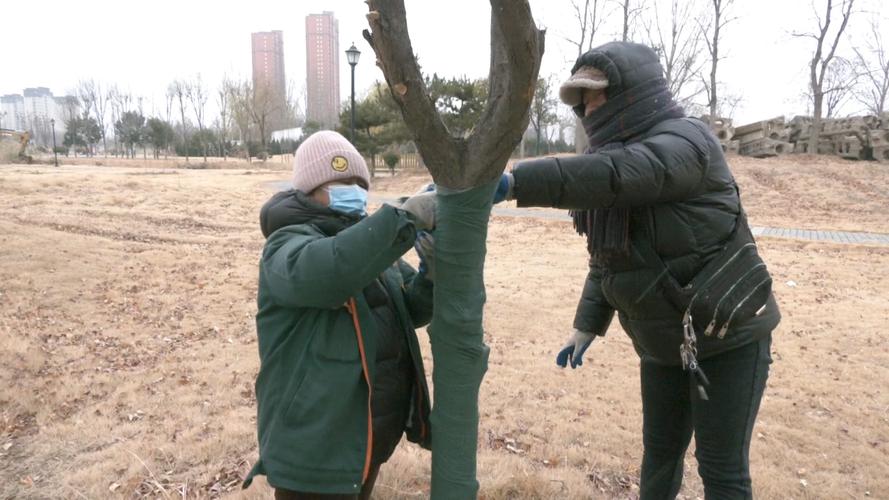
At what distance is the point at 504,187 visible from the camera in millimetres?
1636

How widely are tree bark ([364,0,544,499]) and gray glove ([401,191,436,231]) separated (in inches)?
1.4

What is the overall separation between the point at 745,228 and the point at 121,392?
187 inches

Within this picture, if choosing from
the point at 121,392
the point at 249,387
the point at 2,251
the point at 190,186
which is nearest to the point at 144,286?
the point at 2,251

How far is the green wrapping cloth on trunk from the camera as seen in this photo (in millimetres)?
1597

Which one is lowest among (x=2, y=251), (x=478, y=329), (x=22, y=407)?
(x=22, y=407)

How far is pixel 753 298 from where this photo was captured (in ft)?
6.05

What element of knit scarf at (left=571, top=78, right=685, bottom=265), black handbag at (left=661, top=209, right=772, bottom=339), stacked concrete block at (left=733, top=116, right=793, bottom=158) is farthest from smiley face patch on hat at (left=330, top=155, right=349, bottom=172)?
stacked concrete block at (left=733, top=116, right=793, bottom=158)

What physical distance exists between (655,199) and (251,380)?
411cm

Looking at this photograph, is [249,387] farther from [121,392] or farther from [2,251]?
[2,251]

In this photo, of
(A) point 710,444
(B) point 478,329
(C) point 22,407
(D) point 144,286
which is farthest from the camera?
(D) point 144,286

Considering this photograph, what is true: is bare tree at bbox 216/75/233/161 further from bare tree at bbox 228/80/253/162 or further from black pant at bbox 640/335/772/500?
black pant at bbox 640/335/772/500

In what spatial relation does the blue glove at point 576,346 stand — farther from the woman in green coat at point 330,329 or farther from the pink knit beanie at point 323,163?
the pink knit beanie at point 323,163

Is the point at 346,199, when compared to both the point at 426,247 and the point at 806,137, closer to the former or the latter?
the point at 426,247

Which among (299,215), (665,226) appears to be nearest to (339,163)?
(299,215)
